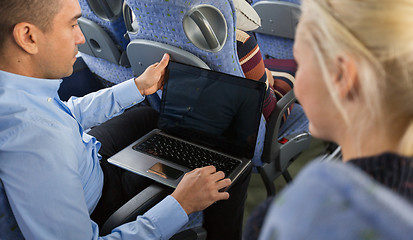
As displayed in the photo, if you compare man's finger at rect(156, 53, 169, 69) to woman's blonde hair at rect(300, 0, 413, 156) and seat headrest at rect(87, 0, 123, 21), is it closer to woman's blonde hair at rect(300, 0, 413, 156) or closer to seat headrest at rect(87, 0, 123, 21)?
seat headrest at rect(87, 0, 123, 21)

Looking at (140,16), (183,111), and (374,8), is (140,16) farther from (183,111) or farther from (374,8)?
(374,8)

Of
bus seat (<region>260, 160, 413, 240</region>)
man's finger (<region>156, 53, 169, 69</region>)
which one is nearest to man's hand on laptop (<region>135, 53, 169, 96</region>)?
man's finger (<region>156, 53, 169, 69</region>)

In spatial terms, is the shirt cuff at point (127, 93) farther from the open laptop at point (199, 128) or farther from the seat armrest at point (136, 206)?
the seat armrest at point (136, 206)

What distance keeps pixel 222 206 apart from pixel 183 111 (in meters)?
0.37

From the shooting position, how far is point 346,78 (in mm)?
440

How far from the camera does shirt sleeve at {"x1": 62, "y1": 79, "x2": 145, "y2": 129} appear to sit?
1.34 m

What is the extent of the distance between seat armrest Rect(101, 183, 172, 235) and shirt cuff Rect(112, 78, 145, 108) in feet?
1.39

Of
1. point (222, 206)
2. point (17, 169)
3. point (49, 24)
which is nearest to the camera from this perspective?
point (17, 169)

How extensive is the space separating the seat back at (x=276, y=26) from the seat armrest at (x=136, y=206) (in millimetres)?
1189

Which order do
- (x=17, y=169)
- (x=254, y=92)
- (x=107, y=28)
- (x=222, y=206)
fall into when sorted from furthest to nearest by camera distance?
(x=107, y=28), (x=222, y=206), (x=254, y=92), (x=17, y=169)

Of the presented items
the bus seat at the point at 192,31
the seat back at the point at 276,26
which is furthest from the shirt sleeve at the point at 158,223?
the seat back at the point at 276,26

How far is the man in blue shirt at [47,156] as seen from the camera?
31.0 inches

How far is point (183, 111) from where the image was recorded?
4.11ft

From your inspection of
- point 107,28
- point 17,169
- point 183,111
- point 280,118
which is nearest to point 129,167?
point 183,111
